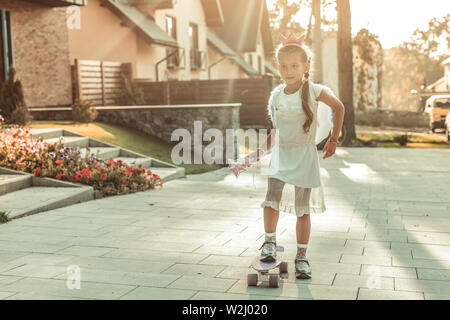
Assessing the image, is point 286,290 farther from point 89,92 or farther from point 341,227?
point 89,92

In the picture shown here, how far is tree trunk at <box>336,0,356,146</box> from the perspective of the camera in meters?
18.8

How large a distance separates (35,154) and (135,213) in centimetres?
272

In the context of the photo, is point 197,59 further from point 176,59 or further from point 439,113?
point 439,113

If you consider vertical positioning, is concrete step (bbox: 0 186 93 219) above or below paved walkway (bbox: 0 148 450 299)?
above

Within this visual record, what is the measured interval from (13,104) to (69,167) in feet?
15.0

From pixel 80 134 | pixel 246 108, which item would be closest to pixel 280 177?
pixel 80 134

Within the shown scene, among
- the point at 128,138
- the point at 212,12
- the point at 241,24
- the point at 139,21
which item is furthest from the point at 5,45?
the point at 241,24

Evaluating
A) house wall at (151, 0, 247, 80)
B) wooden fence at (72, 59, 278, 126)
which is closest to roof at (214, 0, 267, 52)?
house wall at (151, 0, 247, 80)

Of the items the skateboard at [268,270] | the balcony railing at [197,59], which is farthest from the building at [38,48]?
the skateboard at [268,270]

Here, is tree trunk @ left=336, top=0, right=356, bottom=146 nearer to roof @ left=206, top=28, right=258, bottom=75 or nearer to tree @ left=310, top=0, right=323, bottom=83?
tree @ left=310, top=0, right=323, bottom=83

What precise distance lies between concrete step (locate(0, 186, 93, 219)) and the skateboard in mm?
3696

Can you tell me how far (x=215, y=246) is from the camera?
5777 mm

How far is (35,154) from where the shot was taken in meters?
9.34

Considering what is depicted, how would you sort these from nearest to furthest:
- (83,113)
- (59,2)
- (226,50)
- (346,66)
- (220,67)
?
(83,113) < (59,2) < (346,66) < (226,50) < (220,67)
